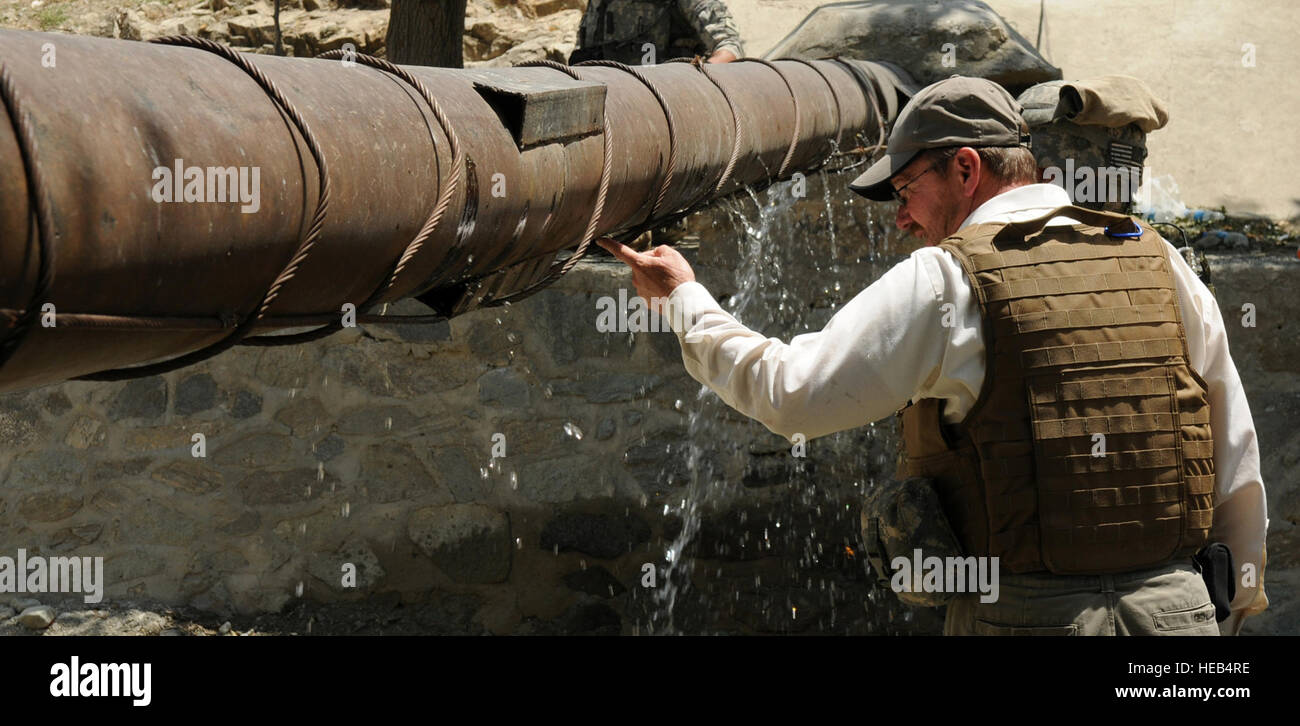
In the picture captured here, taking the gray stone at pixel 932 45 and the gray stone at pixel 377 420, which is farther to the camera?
the gray stone at pixel 932 45

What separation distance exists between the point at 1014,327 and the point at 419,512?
9.65ft

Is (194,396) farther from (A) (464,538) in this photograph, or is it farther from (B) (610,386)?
(B) (610,386)

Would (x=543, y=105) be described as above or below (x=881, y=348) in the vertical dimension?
above

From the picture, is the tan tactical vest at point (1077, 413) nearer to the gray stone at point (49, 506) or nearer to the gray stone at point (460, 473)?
the gray stone at point (460, 473)

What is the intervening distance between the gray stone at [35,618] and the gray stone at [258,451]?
0.83 meters

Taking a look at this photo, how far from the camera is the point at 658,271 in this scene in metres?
2.03

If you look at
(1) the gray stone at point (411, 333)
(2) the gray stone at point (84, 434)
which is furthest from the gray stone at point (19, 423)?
(1) the gray stone at point (411, 333)

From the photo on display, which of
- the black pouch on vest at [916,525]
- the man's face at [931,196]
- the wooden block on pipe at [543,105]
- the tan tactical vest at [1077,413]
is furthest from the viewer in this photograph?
the man's face at [931,196]

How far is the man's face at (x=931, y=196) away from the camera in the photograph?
2.07m

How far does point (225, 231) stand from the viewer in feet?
3.83

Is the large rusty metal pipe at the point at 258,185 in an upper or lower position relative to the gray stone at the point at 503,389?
lower

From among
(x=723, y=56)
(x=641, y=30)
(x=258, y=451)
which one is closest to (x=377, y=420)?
(x=258, y=451)

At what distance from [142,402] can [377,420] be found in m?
0.88
